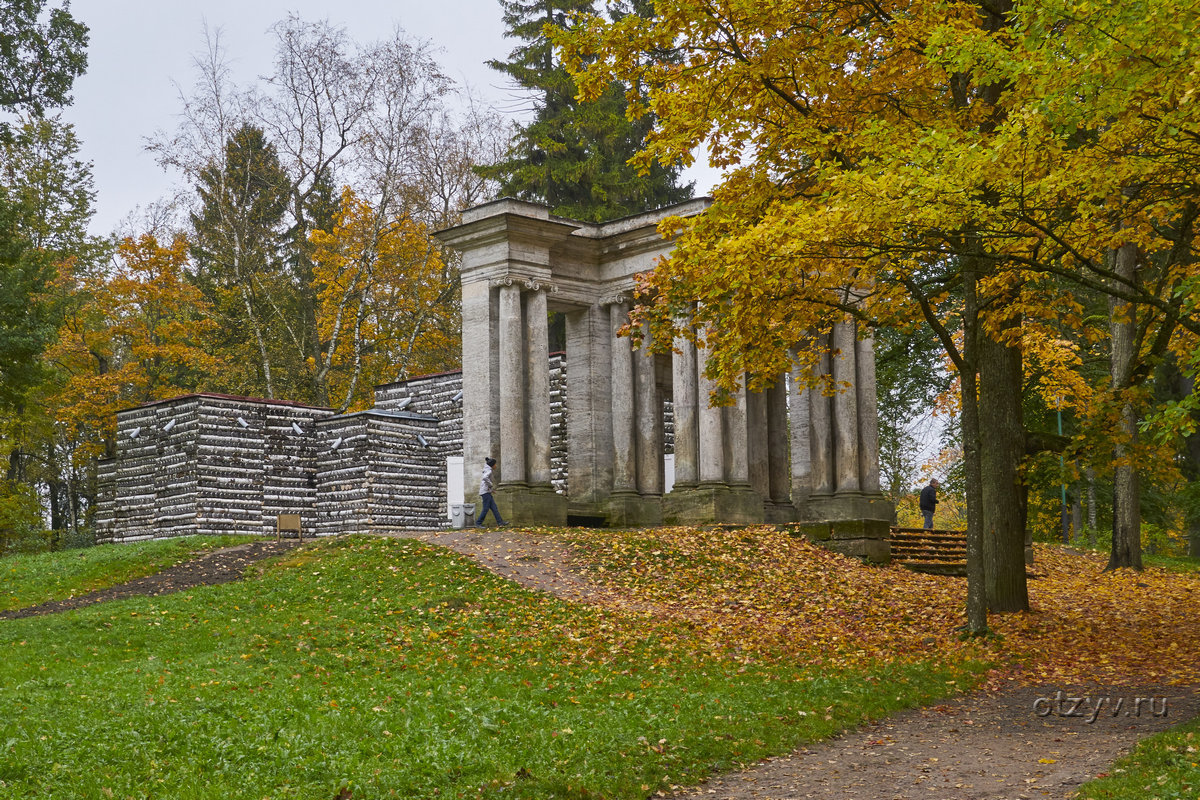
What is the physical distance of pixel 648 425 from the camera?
2458cm

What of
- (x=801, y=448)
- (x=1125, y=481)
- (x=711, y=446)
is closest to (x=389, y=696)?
(x=711, y=446)

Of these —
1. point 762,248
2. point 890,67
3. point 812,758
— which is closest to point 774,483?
point 890,67

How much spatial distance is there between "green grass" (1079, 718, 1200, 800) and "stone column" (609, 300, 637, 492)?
16.2 meters

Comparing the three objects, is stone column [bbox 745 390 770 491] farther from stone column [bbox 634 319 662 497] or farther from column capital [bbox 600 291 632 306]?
column capital [bbox 600 291 632 306]

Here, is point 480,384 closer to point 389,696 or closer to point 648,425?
point 648,425

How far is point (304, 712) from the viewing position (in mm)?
9500

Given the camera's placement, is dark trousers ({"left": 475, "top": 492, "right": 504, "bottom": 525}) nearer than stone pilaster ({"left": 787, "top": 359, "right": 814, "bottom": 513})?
Yes

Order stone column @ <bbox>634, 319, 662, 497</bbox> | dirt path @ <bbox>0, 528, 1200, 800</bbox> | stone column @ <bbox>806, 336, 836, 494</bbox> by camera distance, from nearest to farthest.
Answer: dirt path @ <bbox>0, 528, 1200, 800</bbox> → stone column @ <bbox>806, 336, 836, 494</bbox> → stone column @ <bbox>634, 319, 662, 497</bbox>

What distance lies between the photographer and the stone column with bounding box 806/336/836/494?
2444 centimetres

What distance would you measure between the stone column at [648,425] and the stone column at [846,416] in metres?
3.77

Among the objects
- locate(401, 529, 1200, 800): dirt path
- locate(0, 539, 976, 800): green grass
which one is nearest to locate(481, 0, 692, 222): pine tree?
locate(0, 539, 976, 800): green grass

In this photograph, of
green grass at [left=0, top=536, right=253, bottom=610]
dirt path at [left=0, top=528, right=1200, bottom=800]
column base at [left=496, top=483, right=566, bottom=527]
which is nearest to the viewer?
dirt path at [left=0, top=528, right=1200, bottom=800]

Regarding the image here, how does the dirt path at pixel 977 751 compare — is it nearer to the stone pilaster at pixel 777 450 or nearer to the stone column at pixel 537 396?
the stone column at pixel 537 396

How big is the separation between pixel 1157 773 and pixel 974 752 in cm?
177
